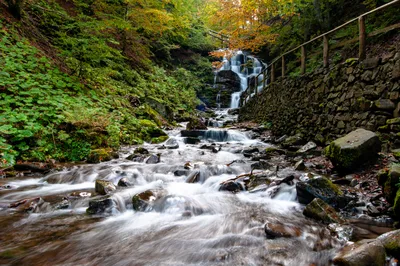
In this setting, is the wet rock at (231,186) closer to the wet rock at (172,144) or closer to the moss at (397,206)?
the moss at (397,206)

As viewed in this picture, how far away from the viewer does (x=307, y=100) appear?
314 inches

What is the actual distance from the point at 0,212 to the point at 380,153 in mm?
6463

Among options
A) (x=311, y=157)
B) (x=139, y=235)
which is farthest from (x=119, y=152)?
(x=311, y=157)

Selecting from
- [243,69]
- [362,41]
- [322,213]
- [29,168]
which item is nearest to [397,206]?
[322,213]

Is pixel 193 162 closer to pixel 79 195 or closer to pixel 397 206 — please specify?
pixel 79 195

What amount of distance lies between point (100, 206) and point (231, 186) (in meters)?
2.38

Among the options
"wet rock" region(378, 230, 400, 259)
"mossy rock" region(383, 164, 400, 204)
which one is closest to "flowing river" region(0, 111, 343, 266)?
"wet rock" region(378, 230, 400, 259)

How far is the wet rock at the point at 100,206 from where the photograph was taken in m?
3.64

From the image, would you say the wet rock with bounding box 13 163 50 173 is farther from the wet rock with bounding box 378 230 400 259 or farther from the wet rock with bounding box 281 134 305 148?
the wet rock with bounding box 281 134 305 148

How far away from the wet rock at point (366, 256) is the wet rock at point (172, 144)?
7.07 m

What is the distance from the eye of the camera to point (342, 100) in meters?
6.04

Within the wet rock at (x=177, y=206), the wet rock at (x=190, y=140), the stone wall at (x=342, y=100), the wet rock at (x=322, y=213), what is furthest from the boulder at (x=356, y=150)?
the wet rock at (x=190, y=140)

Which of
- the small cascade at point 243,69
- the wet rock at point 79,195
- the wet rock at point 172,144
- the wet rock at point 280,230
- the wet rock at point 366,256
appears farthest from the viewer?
the small cascade at point 243,69

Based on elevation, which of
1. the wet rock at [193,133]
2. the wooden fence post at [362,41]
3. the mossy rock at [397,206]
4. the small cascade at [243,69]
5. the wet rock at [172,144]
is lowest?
the mossy rock at [397,206]
